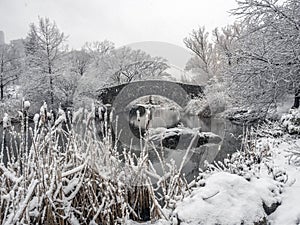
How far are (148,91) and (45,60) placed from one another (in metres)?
7.68

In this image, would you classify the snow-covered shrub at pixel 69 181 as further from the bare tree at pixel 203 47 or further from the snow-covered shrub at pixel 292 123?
the bare tree at pixel 203 47

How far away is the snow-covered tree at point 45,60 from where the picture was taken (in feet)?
45.8

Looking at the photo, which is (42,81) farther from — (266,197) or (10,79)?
(266,197)

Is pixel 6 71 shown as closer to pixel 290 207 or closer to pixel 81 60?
pixel 81 60

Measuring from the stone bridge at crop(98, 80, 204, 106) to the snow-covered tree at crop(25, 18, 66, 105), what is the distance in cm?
363

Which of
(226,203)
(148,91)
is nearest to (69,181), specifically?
(226,203)

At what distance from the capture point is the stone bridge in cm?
1839

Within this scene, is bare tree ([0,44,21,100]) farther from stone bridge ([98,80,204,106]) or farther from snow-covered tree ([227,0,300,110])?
snow-covered tree ([227,0,300,110])

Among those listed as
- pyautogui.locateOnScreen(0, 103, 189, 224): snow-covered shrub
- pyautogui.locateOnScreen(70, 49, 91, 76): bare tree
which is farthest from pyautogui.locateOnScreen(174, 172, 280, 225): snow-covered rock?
pyautogui.locateOnScreen(70, 49, 91, 76): bare tree

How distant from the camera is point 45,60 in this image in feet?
48.1

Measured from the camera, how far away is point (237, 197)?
182 cm

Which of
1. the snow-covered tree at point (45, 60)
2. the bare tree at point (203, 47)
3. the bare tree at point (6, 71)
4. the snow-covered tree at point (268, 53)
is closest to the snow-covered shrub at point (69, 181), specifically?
the snow-covered tree at point (268, 53)

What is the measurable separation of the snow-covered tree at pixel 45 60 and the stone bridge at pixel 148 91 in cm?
363

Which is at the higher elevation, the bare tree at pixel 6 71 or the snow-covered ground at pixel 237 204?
the bare tree at pixel 6 71
